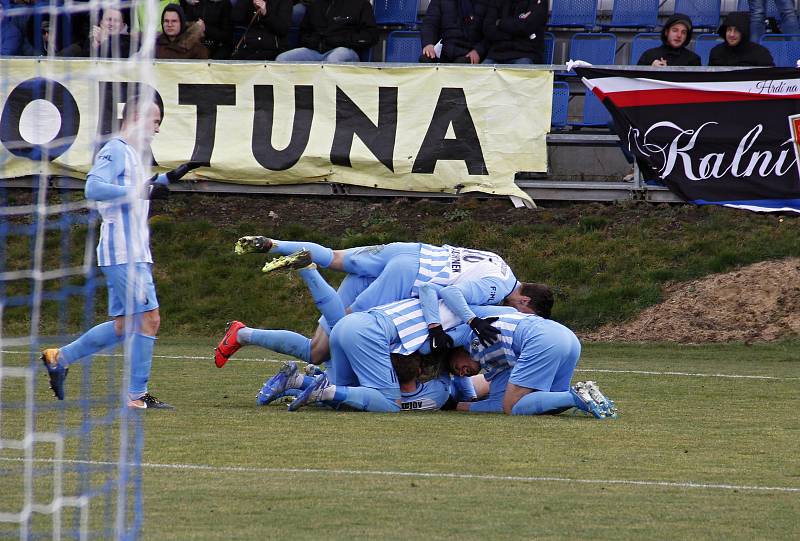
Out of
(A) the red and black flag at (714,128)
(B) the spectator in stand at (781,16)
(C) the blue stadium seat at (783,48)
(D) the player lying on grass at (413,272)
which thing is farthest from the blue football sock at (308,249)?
(B) the spectator in stand at (781,16)

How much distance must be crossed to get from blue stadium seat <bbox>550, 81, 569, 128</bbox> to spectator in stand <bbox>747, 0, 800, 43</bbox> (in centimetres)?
299

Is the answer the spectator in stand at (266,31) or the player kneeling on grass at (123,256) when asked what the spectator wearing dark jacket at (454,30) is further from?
the player kneeling on grass at (123,256)

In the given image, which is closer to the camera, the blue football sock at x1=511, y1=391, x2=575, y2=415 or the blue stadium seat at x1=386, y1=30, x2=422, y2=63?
the blue football sock at x1=511, y1=391, x2=575, y2=415

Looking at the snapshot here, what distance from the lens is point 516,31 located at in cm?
1697

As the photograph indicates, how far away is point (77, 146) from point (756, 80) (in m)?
8.43

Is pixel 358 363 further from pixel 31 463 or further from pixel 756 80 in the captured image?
pixel 756 80

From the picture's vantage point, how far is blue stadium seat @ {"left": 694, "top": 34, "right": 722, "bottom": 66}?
17.6 metres

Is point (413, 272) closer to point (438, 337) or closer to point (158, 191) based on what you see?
point (438, 337)

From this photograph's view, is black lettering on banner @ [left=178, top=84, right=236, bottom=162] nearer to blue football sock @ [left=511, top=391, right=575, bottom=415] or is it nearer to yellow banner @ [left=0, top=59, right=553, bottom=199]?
yellow banner @ [left=0, top=59, right=553, bottom=199]

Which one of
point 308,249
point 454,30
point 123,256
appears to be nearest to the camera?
point 123,256

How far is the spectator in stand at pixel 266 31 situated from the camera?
58.4ft

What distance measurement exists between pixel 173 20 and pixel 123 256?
894 cm

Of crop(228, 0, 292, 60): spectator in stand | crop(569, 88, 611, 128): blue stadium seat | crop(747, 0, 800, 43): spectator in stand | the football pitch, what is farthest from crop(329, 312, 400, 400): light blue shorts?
crop(747, 0, 800, 43): spectator in stand

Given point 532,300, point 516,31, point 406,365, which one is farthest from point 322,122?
point 406,365
